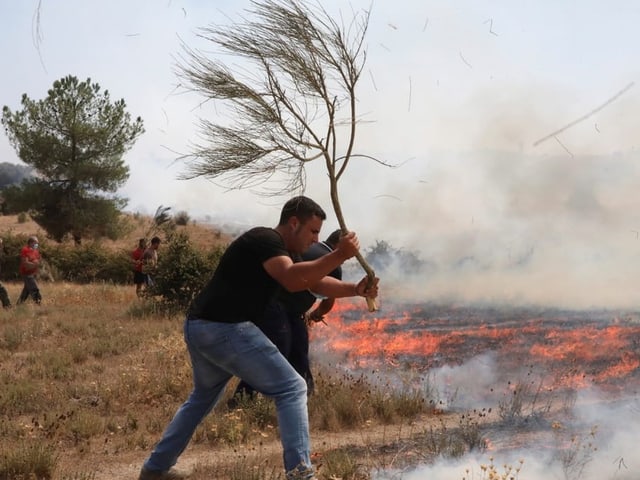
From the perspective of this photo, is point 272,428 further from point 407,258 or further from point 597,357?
point 407,258

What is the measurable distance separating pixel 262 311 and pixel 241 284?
22 centimetres

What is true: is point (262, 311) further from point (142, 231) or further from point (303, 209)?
point (142, 231)

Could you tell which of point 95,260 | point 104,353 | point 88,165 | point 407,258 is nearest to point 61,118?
point 88,165

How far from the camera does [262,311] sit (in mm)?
3748

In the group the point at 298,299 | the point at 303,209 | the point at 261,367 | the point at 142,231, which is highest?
the point at 142,231

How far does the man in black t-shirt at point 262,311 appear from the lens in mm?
3445

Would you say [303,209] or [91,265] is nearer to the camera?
[303,209]

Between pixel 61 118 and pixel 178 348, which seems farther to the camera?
pixel 61 118

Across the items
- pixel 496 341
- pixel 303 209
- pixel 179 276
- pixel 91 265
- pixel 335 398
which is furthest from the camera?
pixel 91 265

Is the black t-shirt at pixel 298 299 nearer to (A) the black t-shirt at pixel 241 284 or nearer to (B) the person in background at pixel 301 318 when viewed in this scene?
(B) the person in background at pixel 301 318

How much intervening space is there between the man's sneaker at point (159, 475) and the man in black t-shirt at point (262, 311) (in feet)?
2.05

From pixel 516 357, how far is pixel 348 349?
2093 millimetres

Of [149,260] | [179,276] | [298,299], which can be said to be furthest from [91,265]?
[298,299]

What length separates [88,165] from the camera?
26.2 meters
